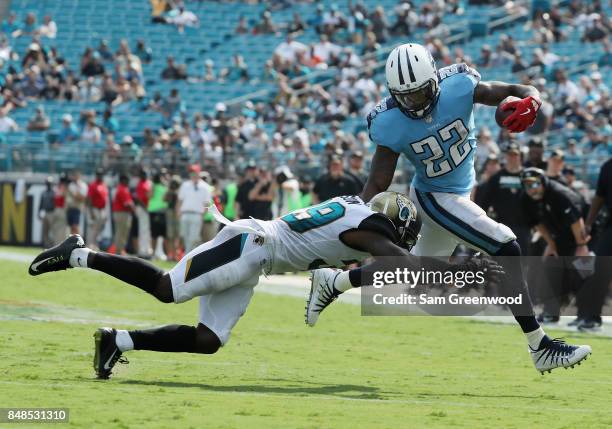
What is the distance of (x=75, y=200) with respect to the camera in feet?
72.9

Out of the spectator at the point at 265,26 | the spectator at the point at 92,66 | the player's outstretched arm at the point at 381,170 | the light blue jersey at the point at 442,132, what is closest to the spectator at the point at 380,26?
the spectator at the point at 265,26

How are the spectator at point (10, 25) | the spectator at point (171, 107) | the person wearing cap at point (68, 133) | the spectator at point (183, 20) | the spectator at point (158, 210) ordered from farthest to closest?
the spectator at point (10, 25) → the spectator at point (183, 20) → the spectator at point (171, 107) → the person wearing cap at point (68, 133) → the spectator at point (158, 210)

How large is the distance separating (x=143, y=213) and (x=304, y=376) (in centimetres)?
1441

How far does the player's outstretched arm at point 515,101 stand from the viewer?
7.40 meters

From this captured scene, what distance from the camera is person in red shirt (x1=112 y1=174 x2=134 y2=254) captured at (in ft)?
70.5

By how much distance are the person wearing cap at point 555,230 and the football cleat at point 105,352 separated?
5567mm

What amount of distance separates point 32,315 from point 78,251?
3808mm

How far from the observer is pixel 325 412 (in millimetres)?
6160

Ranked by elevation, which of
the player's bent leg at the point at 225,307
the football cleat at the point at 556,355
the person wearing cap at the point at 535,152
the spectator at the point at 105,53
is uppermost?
the player's bent leg at the point at 225,307

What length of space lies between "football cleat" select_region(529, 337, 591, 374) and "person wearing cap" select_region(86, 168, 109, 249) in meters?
15.2

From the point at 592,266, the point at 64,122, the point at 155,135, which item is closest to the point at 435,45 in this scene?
the point at 155,135

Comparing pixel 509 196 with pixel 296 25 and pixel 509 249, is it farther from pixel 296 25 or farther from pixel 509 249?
pixel 296 25

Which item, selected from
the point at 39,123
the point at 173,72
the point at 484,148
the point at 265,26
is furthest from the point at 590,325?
the point at 265,26

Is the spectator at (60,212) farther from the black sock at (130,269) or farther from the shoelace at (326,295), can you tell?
the black sock at (130,269)
